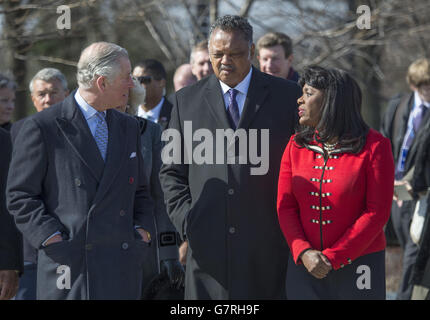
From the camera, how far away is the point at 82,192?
12.8ft

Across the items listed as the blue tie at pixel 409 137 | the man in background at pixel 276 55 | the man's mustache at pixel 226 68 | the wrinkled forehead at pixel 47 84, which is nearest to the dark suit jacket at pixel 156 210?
the man's mustache at pixel 226 68

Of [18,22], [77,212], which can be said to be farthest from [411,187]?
[18,22]

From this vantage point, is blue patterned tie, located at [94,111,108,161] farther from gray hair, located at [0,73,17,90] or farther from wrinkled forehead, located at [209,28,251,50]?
gray hair, located at [0,73,17,90]

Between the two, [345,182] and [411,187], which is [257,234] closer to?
[345,182]

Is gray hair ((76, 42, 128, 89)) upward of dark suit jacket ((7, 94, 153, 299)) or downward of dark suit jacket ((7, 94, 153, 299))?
upward

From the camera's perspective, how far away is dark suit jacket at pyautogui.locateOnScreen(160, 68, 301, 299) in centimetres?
421

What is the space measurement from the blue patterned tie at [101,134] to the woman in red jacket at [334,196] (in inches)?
40.2

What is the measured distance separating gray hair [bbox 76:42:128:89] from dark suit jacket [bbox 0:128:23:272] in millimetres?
871

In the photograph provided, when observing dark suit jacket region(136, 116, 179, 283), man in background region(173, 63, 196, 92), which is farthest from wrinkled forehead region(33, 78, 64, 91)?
man in background region(173, 63, 196, 92)

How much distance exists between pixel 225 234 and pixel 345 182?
751mm

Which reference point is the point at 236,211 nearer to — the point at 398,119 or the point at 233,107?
the point at 233,107

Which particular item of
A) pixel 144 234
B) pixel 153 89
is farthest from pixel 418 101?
pixel 144 234

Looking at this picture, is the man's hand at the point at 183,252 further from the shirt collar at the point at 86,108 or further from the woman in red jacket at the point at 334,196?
the shirt collar at the point at 86,108

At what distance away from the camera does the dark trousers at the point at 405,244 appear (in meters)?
6.59
